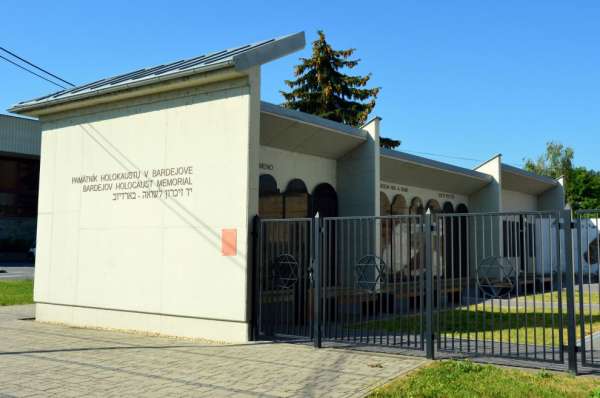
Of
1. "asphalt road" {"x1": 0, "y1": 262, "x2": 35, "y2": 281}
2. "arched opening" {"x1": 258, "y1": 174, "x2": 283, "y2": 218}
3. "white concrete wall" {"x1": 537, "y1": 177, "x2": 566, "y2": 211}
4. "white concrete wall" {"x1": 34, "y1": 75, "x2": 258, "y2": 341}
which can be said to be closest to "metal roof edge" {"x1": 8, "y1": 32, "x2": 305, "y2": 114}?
"white concrete wall" {"x1": 34, "y1": 75, "x2": 258, "y2": 341}

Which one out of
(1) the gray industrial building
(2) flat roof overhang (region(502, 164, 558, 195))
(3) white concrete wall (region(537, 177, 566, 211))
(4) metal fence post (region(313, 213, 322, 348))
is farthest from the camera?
(1) the gray industrial building

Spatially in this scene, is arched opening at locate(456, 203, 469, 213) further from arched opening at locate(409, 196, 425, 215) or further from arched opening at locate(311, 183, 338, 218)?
arched opening at locate(311, 183, 338, 218)

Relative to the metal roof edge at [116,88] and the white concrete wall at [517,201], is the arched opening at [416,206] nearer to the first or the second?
the white concrete wall at [517,201]

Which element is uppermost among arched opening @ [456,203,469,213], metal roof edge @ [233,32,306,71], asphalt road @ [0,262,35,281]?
metal roof edge @ [233,32,306,71]

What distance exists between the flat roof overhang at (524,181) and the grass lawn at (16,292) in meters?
18.3

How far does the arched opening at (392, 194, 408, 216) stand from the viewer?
1959 centimetres

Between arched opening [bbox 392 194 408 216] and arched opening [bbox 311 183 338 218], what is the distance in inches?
139

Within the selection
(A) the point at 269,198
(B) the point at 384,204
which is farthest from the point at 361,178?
(A) the point at 269,198

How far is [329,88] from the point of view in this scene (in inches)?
1344

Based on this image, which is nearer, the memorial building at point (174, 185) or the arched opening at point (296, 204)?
the memorial building at point (174, 185)

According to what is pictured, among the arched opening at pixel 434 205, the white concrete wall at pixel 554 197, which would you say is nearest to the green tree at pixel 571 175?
the white concrete wall at pixel 554 197

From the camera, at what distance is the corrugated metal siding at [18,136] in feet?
126

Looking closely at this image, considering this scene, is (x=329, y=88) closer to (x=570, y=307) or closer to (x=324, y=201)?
(x=324, y=201)

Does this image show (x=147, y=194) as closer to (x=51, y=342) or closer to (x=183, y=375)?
(x=51, y=342)
